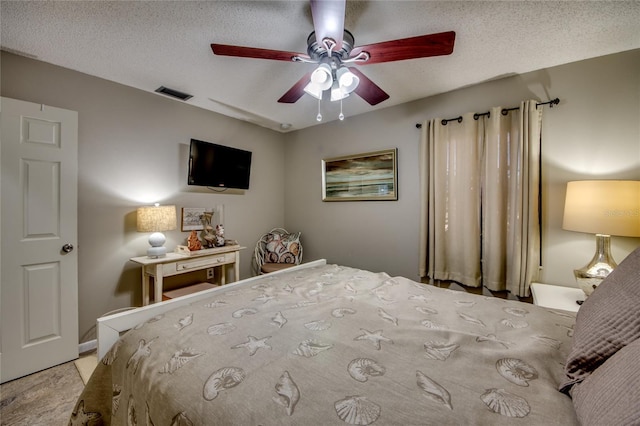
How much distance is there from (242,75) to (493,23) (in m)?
1.96

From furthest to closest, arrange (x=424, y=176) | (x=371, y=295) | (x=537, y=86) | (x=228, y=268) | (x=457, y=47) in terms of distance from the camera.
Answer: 1. (x=228, y=268)
2. (x=424, y=176)
3. (x=537, y=86)
4. (x=457, y=47)
5. (x=371, y=295)

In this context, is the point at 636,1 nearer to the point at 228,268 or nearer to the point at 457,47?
the point at 457,47

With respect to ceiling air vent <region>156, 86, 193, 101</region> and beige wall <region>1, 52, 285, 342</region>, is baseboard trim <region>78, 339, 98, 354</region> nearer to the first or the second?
beige wall <region>1, 52, 285, 342</region>

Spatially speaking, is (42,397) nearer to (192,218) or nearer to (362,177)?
(192,218)

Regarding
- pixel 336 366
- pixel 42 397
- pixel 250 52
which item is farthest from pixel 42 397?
pixel 250 52

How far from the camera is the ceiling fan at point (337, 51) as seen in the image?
54.5 inches

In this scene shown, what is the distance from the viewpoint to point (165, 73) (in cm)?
236

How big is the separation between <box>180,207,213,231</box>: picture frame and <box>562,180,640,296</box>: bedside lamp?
3468 millimetres

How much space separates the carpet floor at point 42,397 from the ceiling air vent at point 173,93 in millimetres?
2600

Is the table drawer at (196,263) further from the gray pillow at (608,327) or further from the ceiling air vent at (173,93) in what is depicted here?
the gray pillow at (608,327)

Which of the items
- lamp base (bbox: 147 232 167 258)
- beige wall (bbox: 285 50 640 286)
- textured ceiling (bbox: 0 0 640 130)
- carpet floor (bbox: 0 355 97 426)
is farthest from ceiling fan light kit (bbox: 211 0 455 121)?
carpet floor (bbox: 0 355 97 426)

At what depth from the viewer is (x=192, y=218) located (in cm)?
308

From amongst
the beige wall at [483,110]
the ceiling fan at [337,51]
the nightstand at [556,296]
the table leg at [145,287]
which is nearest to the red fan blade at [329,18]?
the ceiling fan at [337,51]

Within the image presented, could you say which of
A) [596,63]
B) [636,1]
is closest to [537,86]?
[596,63]
